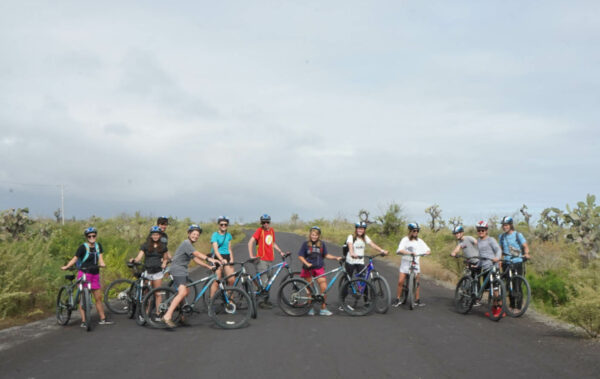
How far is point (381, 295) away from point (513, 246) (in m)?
3.30

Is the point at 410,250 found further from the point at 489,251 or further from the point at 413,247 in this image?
the point at 489,251

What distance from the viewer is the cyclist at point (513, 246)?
11.7 metres

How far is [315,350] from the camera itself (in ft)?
25.9

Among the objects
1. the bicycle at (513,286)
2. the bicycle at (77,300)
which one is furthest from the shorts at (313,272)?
the bicycle at (77,300)

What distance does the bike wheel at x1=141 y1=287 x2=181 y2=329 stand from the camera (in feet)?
32.4

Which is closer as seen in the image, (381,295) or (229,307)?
Result: (229,307)

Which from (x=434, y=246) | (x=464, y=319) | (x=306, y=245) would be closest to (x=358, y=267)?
(x=306, y=245)

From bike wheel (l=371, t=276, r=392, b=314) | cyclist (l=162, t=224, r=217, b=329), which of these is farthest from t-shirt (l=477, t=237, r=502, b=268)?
cyclist (l=162, t=224, r=217, b=329)

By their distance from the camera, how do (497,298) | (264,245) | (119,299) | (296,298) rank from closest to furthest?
(497,298) < (296,298) < (119,299) < (264,245)

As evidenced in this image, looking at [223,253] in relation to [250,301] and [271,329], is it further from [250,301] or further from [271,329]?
[271,329]

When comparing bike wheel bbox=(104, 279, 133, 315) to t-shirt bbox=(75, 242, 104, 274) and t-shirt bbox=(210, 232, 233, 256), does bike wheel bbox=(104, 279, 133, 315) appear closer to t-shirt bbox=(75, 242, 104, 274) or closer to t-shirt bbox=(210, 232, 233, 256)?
t-shirt bbox=(75, 242, 104, 274)

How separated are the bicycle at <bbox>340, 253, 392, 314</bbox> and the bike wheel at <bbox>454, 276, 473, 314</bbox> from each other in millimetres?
1692

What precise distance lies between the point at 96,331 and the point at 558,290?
11.9m

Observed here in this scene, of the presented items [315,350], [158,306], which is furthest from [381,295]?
[158,306]
